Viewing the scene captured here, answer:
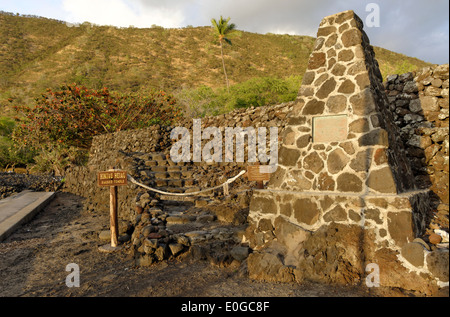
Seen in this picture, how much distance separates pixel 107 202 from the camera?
1038cm

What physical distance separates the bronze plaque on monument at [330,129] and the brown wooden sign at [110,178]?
13.1ft

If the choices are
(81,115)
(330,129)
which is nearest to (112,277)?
(330,129)

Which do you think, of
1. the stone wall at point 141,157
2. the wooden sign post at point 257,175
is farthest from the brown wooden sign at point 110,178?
the wooden sign post at point 257,175

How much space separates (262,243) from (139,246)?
7.76 feet

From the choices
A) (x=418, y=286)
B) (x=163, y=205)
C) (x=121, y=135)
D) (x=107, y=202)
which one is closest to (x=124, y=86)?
(x=121, y=135)

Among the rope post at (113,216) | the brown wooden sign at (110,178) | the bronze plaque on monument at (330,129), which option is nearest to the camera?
the bronze plaque on monument at (330,129)

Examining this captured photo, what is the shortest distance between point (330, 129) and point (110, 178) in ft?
14.3

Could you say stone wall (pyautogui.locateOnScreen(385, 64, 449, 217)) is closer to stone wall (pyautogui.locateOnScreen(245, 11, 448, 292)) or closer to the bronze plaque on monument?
stone wall (pyautogui.locateOnScreen(245, 11, 448, 292))

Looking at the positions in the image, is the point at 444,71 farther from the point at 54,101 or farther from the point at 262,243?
the point at 54,101

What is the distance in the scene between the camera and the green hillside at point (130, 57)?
3672 cm

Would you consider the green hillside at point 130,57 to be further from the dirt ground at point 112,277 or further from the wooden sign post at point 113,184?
the dirt ground at point 112,277

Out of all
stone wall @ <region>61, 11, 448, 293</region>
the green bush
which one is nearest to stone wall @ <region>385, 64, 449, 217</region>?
stone wall @ <region>61, 11, 448, 293</region>

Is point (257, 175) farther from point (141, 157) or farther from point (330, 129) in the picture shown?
point (141, 157)

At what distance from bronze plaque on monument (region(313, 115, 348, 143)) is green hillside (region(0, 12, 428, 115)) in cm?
3011
